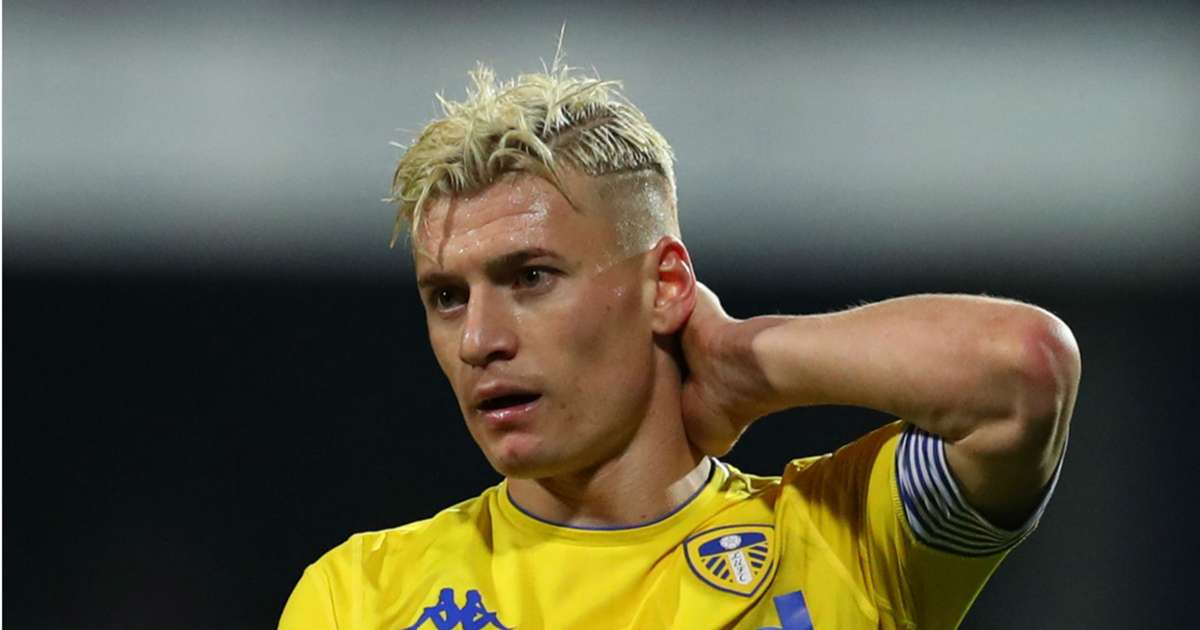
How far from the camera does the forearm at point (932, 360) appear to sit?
1552 millimetres

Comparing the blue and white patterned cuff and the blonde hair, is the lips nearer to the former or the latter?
the blonde hair

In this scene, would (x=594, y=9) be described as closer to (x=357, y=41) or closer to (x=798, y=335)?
(x=357, y=41)

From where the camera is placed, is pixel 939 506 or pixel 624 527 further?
pixel 624 527

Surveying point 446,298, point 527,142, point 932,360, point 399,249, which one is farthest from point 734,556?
point 399,249

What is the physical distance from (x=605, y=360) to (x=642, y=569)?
10.9 inches

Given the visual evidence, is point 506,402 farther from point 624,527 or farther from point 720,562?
point 720,562

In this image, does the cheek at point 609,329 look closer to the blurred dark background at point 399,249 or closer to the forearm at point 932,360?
the forearm at point 932,360

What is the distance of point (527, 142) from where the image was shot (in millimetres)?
1888

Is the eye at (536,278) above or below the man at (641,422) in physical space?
above

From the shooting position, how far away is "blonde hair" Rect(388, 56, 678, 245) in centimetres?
188

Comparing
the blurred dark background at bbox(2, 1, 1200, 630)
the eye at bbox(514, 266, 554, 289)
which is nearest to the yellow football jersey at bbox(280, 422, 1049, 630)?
the eye at bbox(514, 266, 554, 289)

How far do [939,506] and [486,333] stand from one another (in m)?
0.59

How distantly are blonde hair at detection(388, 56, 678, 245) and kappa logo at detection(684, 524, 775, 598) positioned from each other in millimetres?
445

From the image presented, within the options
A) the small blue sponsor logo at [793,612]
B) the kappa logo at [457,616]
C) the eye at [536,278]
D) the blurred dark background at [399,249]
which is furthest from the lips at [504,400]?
the blurred dark background at [399,249]
